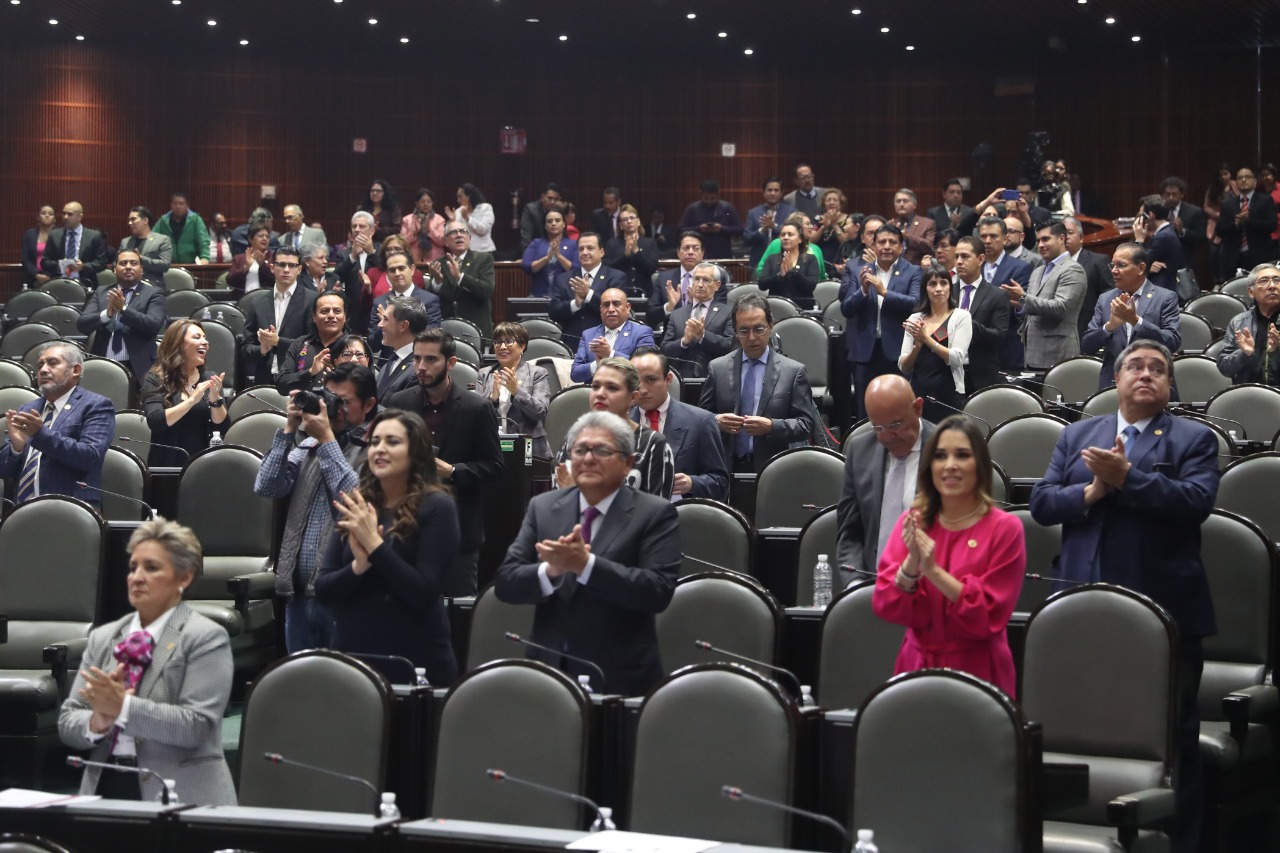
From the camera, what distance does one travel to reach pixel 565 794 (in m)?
3.19

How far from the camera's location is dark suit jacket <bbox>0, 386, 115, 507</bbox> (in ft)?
18.8

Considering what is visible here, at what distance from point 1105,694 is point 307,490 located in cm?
224

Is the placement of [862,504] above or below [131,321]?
below

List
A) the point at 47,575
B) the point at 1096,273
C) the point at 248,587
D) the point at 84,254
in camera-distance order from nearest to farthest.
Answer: the point at 47,575 < the point at 248,587 < the point at 1096,273 < the point at 84,254

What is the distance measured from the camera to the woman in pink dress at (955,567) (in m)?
3.54

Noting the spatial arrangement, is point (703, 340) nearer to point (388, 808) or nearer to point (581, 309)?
point (581, 309)

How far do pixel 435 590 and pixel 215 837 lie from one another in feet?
3.66

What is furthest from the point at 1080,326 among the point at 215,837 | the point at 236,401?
the point at 215,837

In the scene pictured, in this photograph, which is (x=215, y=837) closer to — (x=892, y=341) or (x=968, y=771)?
(x=968, y=771)

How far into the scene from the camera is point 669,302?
9.27 m

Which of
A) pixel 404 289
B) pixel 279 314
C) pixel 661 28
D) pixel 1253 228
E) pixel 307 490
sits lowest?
pixel 307 490

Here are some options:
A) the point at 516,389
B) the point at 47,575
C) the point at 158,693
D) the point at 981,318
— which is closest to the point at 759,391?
the point at 516,389

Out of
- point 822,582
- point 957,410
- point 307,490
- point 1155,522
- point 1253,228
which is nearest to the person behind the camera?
point 1155,522

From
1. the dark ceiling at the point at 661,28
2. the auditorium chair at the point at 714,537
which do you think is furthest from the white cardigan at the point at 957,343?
the dark ceiling at the point at 661,28
